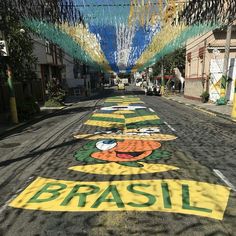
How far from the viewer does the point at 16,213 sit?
4.62m

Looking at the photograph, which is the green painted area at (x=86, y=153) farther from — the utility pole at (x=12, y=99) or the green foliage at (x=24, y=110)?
the green foliage at (x=24, y=110)

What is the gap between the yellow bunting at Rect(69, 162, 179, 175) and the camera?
20.8 ft

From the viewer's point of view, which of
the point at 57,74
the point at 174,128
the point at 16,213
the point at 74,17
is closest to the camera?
the point at 16,213

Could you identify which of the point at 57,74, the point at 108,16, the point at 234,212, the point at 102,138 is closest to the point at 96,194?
the point at 234,212

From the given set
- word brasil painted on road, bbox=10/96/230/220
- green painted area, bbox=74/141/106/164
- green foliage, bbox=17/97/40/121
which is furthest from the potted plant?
word brasil painted on road, bbox=10/96/230/220

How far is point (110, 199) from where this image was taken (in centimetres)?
493

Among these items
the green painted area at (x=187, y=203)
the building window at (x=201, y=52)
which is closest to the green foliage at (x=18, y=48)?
the green painted area at (x=187, y=203)

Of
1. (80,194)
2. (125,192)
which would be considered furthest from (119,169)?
(80,194)

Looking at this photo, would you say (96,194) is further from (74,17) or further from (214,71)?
(214,71)

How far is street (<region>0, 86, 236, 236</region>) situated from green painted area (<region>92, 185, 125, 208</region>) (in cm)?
2

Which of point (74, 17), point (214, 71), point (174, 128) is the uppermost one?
point (74, 17)

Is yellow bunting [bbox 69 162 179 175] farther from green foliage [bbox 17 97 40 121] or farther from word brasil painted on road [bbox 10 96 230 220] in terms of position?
green foliage [bbox 17 97 40 121]

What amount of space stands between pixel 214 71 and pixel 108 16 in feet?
55.3

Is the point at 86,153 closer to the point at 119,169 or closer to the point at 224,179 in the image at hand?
the point at 119,169
